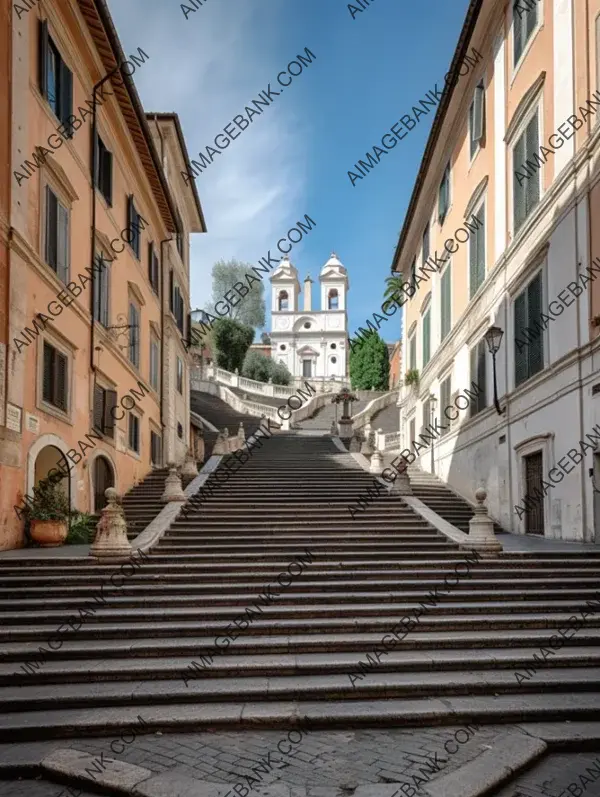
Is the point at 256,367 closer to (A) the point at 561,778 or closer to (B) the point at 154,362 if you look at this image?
(B) the point at 154,362

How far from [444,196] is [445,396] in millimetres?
6317

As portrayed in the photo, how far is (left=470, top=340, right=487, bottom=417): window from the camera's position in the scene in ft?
56.5

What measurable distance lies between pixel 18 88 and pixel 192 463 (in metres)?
10.3

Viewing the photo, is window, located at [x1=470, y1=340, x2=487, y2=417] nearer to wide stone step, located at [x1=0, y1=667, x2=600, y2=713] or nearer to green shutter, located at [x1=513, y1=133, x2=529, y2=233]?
green shutter, located at [x1=513, y1=133, x2=529, y2=233]

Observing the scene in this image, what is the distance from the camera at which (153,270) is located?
75.1 ft

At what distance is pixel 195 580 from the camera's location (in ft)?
33.5

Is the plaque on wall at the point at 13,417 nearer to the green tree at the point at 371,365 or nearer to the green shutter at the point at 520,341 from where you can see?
the green shutter at the point at 520,341

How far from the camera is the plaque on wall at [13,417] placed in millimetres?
11312

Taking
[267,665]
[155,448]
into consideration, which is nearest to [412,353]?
[155,448]

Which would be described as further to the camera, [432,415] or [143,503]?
[432,415]

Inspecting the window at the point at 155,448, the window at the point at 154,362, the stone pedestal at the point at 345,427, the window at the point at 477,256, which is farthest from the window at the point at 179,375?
the window at the point at 477,256

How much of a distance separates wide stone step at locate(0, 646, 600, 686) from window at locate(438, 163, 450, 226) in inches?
639

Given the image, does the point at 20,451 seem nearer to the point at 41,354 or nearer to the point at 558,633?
the point at 41,354

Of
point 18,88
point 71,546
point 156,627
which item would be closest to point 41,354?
point 71,546
